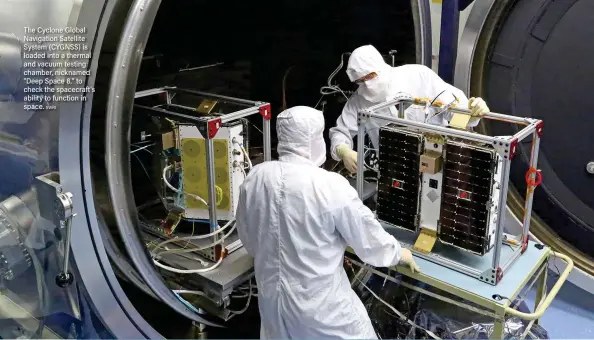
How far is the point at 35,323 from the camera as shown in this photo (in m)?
1.58

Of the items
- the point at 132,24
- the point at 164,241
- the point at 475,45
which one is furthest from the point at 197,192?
the point at 475,45

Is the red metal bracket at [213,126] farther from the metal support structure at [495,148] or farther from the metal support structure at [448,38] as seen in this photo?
the metal support structure at [448,38]

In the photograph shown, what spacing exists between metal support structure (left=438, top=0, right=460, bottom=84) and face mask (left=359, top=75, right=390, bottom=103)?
629 mm

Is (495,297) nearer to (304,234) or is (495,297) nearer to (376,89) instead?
(304,234)

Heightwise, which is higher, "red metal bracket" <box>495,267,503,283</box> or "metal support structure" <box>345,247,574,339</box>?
"red metal bracket" <box>495,267,503,283</box>

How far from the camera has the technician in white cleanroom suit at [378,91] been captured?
2203 mm

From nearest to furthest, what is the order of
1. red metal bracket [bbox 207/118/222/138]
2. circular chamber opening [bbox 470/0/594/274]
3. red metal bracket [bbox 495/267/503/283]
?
red metal bracket [bbox 495/267/503/283]
red metal bracket [bbox 207/118/222/138]
circular chamber opening [bbox 470/0/594/274]

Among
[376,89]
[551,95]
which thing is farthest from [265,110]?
[551,95]

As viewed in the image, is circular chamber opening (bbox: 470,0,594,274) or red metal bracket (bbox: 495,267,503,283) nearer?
red metal bracket (bbox: 495,267,503,283)

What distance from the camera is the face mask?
227 cm

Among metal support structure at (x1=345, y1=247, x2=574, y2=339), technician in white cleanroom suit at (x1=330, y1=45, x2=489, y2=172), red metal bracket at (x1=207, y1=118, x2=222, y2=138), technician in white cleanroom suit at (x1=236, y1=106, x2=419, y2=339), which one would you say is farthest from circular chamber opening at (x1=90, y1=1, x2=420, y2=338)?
metal support structure at (x1=345, y1=247, x2=574, y2=339)

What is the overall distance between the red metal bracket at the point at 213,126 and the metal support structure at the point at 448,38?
1.41 meters

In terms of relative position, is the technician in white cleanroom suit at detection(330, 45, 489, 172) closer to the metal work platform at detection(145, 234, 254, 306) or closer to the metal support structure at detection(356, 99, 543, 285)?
the metal support structure at detection(356, 99, 543, 285)

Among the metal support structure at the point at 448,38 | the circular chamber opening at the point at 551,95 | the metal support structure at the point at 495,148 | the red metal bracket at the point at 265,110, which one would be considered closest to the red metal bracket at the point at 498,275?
the metal support structure at the point at 495,148
